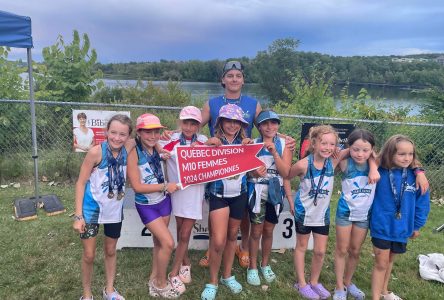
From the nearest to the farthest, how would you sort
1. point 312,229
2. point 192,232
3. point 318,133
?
point 318,133, point 312,229, point 192,232

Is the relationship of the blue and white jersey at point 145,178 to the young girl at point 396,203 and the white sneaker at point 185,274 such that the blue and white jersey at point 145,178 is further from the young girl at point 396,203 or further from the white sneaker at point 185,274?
the young girl at point 396,203

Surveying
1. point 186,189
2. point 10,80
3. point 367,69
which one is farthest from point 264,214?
point 367,69

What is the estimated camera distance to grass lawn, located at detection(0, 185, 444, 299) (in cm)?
346

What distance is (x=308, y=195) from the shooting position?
130 inches

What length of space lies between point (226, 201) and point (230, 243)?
474 mm

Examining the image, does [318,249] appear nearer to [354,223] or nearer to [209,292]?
[354,223]

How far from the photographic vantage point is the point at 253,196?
11.2 feet

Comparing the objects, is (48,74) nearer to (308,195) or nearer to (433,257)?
(308,195)

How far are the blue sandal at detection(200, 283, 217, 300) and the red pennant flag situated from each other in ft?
3.45

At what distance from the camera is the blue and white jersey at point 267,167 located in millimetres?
3414

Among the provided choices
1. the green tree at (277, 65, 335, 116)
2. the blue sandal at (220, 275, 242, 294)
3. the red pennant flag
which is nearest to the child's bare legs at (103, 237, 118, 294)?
the red pennant flag

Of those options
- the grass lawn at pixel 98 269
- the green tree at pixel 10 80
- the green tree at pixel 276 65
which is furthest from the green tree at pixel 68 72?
the green tree at pixel 276 65

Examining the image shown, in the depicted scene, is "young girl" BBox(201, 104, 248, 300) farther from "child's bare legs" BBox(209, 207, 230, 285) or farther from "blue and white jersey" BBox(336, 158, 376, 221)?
"blue and white jersey" BBox(336, 158, 376, 221)

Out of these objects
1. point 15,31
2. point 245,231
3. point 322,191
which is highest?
point 15,31
